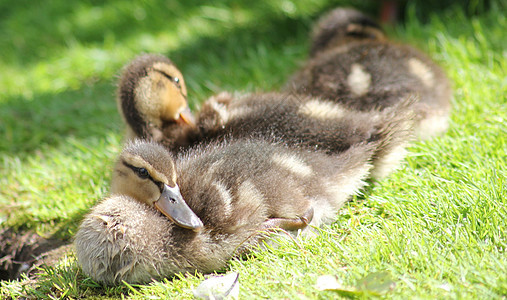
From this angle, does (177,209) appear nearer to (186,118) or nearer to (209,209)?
(209,209)

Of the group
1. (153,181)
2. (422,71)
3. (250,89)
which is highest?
(422,71)

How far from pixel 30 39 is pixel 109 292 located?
14.6 ft

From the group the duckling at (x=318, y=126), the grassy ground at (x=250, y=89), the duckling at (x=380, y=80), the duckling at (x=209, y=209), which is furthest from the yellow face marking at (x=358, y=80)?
the duckling at (x=209, y=209)

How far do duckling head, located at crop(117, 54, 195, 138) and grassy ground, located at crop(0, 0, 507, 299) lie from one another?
322mm

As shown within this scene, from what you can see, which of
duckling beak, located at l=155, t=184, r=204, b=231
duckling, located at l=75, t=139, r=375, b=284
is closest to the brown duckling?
duckling, located at l=75, t=139, r=375, b=284

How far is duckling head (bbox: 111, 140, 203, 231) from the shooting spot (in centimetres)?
195

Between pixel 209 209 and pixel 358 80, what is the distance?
1182 mm

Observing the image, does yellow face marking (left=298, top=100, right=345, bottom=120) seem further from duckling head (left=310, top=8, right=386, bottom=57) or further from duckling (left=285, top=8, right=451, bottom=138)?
duckling head (left=310, top=8, right=386, bottom=57)

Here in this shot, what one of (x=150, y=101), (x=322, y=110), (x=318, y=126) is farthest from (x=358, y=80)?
(x=150, y=101)

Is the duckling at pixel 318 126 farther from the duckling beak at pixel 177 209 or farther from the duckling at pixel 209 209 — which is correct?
the duckling beak at pixel 177 209

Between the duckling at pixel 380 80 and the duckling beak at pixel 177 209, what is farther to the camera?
the duckling at pixel 380 80

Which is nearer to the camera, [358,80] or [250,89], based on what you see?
[358,80]

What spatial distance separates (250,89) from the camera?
3.56 metres

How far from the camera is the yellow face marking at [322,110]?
2.46 meters
